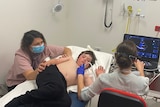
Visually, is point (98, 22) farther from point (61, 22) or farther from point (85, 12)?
point (61, 22)

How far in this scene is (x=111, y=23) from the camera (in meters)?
3.07

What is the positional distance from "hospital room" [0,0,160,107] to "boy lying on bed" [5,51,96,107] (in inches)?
0.4

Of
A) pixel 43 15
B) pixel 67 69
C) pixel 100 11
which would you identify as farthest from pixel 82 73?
pixel 100 11

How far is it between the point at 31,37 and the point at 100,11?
50.2 inches

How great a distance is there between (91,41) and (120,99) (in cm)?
189

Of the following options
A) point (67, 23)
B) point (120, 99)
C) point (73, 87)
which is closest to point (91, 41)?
point (67, 23)

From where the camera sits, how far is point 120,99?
55.8 inches

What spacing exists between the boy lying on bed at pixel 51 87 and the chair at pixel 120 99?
394mm

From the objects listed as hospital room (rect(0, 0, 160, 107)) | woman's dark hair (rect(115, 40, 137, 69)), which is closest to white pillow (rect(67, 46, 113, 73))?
hospital room (rect(0, 0, 160, 107))

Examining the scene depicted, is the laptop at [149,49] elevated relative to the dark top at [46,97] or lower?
elevated

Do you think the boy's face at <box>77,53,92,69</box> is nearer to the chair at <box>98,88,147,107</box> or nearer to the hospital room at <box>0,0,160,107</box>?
the hospital room at <box>0,0,160,107</box>

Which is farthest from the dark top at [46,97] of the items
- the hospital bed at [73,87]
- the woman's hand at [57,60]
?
the woman's hand at [57,60]

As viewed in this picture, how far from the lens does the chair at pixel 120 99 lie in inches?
54.5

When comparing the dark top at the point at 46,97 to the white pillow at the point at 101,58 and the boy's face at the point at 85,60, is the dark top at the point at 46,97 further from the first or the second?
the white pillow at the point at 101,58
